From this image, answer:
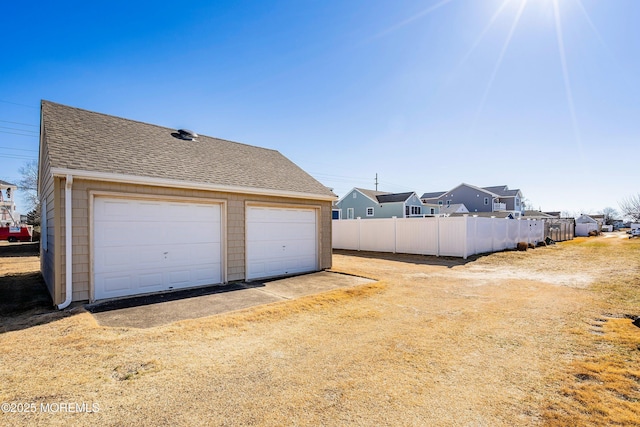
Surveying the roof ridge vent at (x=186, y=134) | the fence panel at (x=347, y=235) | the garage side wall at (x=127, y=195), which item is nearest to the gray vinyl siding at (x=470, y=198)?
the fence panel at (x=347, y=235)

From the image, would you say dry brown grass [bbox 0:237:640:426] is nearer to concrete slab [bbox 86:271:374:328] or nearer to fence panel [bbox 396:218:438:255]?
concrete slab [bbox 86:271:374:328]

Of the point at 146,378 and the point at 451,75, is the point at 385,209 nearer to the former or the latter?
the point at 451,75

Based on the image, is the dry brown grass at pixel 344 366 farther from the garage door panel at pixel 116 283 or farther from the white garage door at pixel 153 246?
the white garage door at pixel 153 246

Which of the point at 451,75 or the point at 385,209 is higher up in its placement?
the point at 451,75

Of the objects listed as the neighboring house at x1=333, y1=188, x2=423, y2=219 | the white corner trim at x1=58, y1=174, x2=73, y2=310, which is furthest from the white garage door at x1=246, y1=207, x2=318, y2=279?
the neighboring house at x1=333, y1=188, x2=423, y2=219

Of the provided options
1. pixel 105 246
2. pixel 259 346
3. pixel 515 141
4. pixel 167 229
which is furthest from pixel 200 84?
pixel 515 141

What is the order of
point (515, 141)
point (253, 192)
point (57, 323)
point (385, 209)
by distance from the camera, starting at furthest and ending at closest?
point (385, 209) < point (515, 141) < point (253, 192) < point (57, 323)

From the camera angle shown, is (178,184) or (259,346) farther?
(178,184)

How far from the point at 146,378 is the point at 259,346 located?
4.68 ft

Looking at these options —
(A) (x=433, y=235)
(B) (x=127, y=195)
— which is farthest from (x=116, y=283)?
(A) (x=433, y=235)

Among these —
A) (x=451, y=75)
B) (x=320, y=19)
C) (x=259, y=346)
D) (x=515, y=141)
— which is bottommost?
(x=259, y=346)

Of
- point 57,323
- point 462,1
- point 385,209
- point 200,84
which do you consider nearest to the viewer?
point 57,323

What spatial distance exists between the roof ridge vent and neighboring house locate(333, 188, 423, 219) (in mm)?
26263

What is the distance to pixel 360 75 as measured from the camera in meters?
12.2
